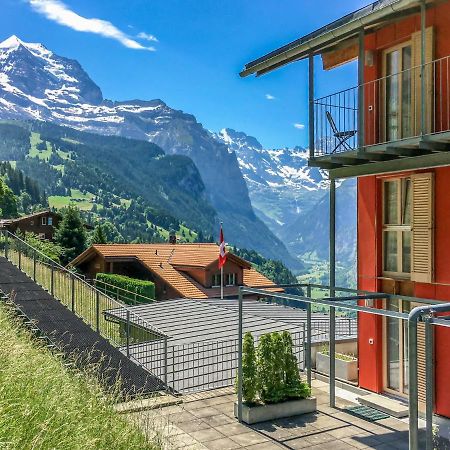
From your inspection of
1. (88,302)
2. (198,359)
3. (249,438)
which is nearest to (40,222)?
(88,302)

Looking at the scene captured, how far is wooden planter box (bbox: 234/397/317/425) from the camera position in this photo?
10.8 m

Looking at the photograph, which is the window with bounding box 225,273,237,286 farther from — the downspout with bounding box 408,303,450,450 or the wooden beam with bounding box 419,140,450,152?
the downspout with bounding box 408,303,450,450

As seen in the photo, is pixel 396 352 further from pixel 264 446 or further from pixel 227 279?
pixel 227 279

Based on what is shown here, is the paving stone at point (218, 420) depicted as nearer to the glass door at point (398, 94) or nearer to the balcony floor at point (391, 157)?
the balcony floor at point (391, 157)

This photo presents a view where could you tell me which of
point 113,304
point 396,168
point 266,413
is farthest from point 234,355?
point 396,168

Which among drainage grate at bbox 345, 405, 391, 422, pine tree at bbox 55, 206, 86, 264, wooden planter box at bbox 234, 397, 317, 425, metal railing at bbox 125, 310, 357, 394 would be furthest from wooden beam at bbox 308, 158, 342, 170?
pine tree at bbox 55, 206, 86, 264

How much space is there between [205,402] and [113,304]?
5020mm

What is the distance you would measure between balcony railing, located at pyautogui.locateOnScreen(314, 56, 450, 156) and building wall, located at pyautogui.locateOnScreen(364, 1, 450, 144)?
0.06 feet

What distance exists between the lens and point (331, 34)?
11.2 meters

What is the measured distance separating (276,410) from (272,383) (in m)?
0.50

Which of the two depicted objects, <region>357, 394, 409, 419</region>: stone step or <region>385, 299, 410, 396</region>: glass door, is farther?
<region>385, 299, 410, 396</region>: glass door

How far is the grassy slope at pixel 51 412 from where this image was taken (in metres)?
5.45

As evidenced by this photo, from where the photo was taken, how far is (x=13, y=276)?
17484mm

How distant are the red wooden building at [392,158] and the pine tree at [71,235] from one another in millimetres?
59270
